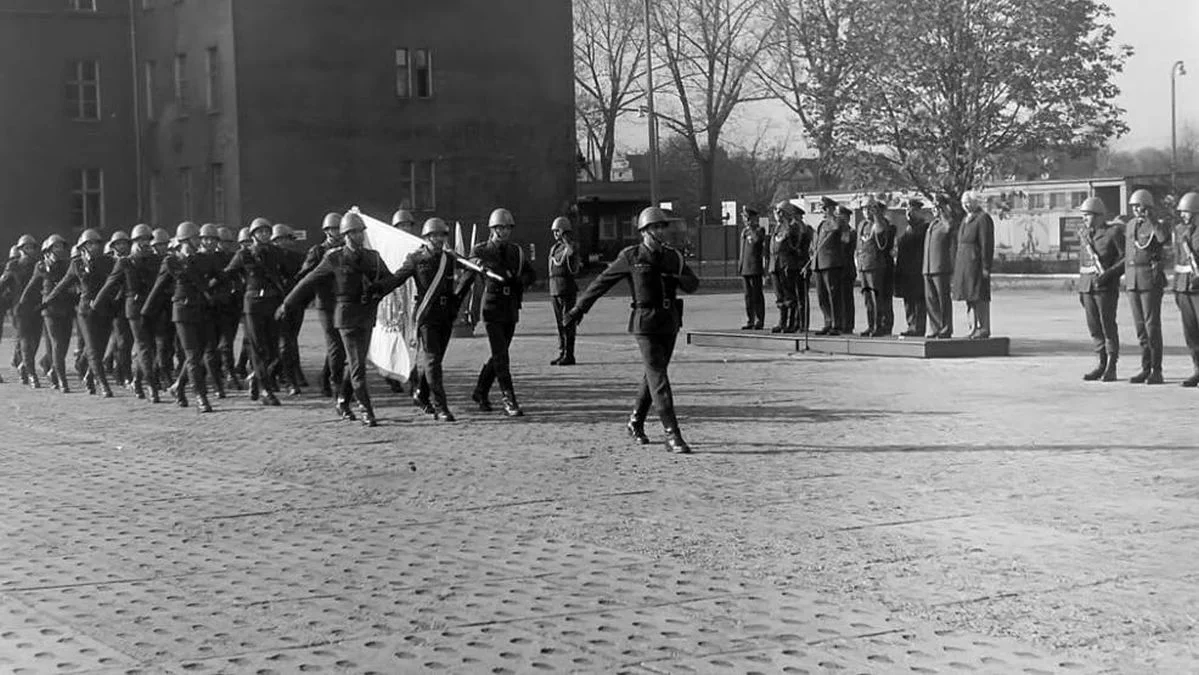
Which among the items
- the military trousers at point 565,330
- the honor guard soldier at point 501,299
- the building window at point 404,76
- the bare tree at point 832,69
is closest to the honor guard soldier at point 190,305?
the honor guard soldier at point 501,299

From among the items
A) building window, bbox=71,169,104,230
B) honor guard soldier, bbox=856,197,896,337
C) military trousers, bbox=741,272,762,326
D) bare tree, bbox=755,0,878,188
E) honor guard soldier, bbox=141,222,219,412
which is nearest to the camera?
honor guard soldier, bbox=141,222,219,412

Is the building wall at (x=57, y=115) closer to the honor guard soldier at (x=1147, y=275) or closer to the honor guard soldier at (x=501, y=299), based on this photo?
the honor guard soldier at (x=501, y=299)

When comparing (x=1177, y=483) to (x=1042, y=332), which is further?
(x=1042, y=332)

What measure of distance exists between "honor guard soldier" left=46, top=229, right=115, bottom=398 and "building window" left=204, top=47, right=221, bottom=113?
30044 mm

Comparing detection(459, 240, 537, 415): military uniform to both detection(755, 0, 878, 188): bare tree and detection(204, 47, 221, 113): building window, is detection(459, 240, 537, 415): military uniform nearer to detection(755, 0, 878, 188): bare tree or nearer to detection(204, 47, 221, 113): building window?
detection(755, 0, 878, 188): bare tree

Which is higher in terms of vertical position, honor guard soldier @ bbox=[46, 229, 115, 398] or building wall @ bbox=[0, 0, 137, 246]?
building wall @ bbox=[0, 0, 137, 246]

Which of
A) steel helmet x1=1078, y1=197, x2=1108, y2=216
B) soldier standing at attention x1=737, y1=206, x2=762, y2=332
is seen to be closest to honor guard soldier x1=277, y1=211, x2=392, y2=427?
steel helmet x1=1078, y1=197, x2=1108, y2=216

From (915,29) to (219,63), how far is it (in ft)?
66.1

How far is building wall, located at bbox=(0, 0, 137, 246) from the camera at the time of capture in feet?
A: 177

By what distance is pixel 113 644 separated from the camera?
24.8 ft

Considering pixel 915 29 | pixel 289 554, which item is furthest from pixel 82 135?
pixel 289 554

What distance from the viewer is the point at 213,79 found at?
5156 centimetres

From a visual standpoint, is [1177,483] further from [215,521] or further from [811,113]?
[811,113]

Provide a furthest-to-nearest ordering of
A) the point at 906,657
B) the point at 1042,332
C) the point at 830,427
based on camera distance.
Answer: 1. the point at 1042,332
2. the point at 830,427
3. the point at 906,657
